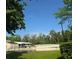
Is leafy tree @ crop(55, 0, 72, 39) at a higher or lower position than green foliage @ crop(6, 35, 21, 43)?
higher

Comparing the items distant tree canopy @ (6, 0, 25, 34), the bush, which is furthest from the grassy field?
distant tree canopy @ (6, 0, 25, 34)

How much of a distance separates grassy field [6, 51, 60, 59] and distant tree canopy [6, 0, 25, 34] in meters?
0.16

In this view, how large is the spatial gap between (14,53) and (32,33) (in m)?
0.19

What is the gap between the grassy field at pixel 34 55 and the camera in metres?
1.48

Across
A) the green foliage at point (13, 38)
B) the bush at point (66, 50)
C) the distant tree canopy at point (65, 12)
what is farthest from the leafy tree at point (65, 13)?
the green foliage at point (13, 38)

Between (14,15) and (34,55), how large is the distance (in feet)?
1.03

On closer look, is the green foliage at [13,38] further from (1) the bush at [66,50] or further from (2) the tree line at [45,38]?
(1) the bush at [66,50]

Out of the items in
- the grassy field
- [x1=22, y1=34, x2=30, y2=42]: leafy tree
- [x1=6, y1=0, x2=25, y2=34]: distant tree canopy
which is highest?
[x1=6, y1=0, x2=25, y2=34]: distant tree canopy

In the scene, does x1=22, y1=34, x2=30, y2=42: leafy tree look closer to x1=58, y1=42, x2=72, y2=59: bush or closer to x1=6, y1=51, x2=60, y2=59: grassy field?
x1=6, y1=51, x2=60, y2=59: grassy field

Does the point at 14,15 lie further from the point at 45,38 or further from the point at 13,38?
the point at 45,38

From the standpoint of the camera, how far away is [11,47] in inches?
59.4

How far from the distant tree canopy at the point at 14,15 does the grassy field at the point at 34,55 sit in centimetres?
16

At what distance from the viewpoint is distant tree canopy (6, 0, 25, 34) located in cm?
152
